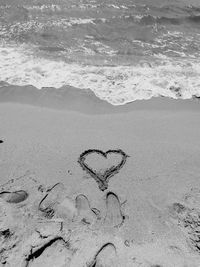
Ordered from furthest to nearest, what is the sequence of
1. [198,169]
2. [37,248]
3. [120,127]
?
1. [120,127]
2. [198,169]
3. [37,248]

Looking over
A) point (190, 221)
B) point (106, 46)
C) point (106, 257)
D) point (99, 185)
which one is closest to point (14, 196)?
point (99, 185)

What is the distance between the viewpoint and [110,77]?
747 cm

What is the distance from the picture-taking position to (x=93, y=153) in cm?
511

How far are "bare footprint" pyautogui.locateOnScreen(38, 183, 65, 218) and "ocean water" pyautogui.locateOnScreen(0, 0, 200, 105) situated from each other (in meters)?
2.73

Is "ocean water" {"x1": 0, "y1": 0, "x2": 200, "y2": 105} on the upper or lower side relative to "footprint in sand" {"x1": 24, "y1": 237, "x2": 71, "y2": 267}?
upper

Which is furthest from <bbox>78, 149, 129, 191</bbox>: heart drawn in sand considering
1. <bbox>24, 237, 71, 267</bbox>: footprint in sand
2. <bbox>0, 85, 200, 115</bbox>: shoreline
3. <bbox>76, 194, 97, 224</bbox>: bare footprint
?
<bbox>0, 85, 200, 115</bbox>: shoreline

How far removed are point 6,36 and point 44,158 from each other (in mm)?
6080

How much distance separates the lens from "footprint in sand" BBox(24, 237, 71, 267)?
3473 millimetres

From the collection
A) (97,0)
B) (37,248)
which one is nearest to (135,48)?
(97,0)

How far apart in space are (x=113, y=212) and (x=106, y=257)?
2.26 feet

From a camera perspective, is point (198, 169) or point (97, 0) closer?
point (198, 169)

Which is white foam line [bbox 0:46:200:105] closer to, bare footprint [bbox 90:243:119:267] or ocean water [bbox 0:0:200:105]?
ocean water [bbox 0:0:200:105]

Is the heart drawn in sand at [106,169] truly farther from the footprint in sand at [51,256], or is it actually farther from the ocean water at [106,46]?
the ocean water at [106,46]

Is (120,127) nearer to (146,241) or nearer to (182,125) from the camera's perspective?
(182,125)
